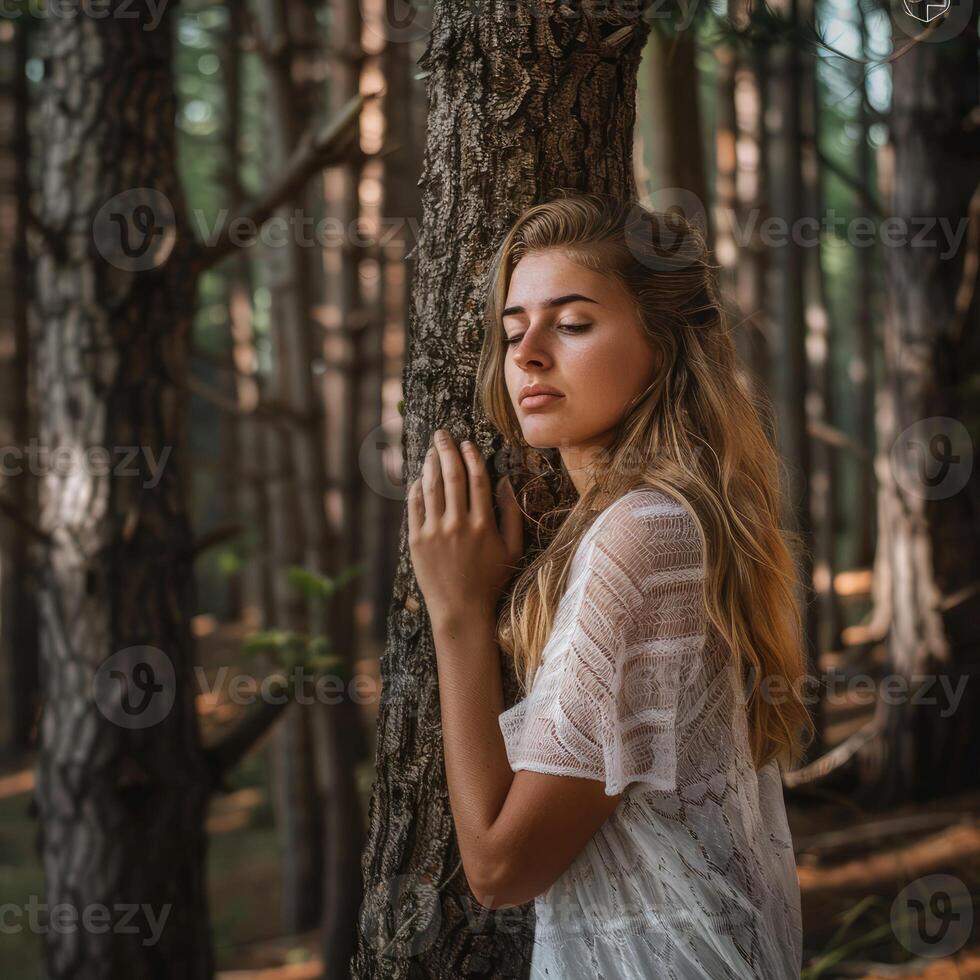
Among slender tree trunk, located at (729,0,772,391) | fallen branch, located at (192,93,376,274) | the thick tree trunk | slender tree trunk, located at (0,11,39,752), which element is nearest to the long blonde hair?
fallen branch, located at (192,93,376,274)

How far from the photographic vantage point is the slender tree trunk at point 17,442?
789 centimetres

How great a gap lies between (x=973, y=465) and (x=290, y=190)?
4.50 m

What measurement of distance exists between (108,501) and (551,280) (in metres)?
2.64

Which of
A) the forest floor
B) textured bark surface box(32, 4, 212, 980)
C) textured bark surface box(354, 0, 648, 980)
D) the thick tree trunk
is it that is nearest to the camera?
textured bark surface box(354, 0, 648, 980)

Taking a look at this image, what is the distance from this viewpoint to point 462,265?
2.10 metres

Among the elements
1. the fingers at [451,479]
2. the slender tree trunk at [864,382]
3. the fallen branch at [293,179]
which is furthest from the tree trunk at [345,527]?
the slender tree trunk at [864,382]

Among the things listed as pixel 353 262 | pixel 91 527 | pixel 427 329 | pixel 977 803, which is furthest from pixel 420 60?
pixel 977 803

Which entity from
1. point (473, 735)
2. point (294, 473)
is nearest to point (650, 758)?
point (473, 735)

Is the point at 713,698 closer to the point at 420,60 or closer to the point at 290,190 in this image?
the point at 420,60

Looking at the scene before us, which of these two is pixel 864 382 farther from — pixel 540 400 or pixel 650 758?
pixel 650 758

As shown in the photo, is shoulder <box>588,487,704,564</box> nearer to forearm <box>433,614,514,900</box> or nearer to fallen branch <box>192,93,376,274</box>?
forearm <box>433,614,514,900</box>

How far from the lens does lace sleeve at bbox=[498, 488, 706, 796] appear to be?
157 centimetres

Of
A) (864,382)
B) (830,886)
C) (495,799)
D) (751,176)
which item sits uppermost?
(751,176)

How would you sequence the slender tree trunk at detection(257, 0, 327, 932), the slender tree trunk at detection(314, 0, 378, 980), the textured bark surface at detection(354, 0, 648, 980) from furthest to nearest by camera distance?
1. the slender tree trunk at detection(257, 0, 327, 932)
2. the slender tree trunk at detection(314, 0, 378, 980)
3. the textured bark surface at detection(354, 0, 648, 980)
